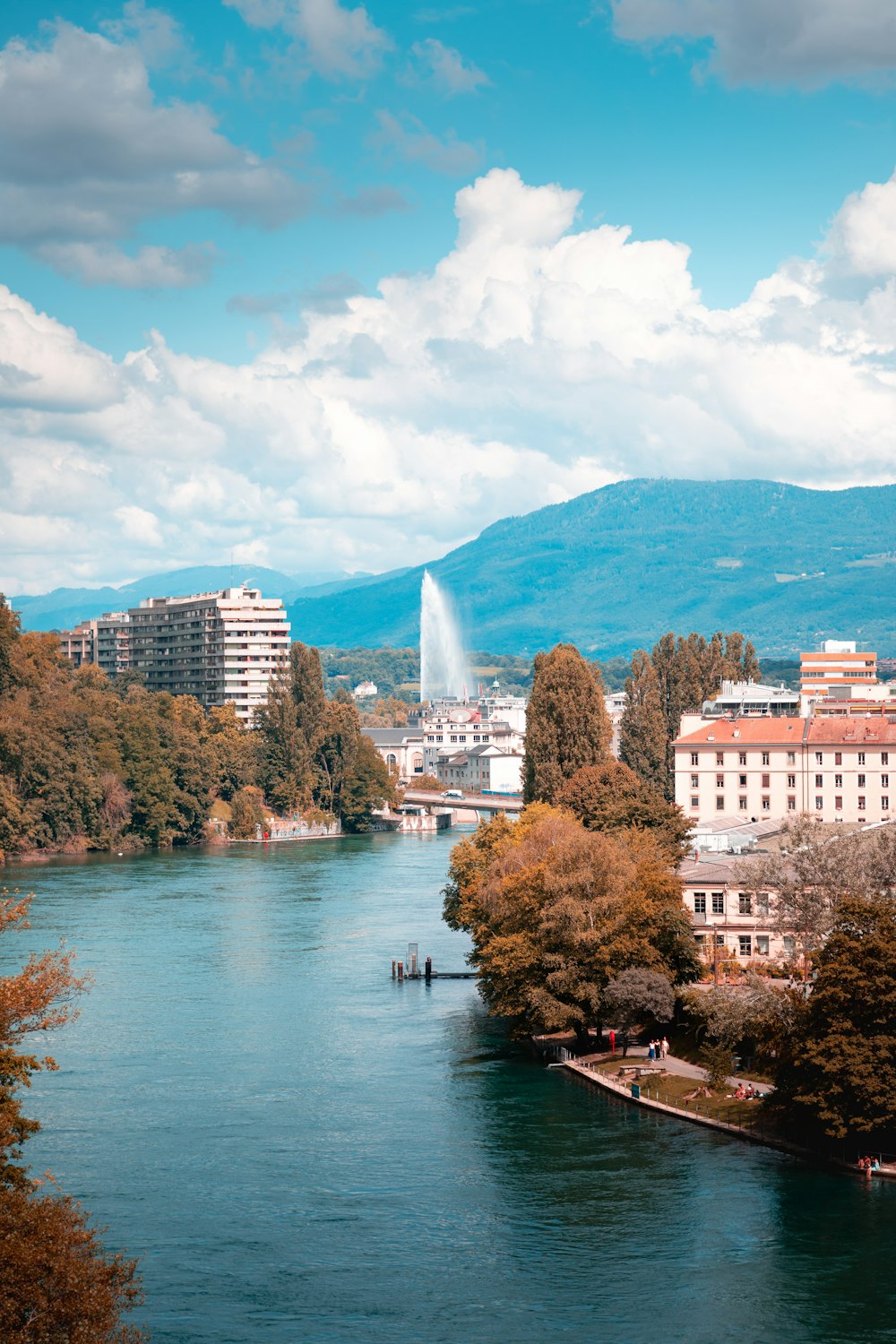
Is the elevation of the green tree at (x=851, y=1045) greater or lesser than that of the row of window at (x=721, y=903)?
lesser

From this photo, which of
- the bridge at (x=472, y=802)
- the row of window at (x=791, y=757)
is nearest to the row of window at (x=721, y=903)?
the row of window at (x=791, y=757)

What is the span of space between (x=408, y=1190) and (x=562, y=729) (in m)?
54.6

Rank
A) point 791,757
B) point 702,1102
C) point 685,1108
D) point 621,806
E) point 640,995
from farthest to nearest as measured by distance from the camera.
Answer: point 791,757
point 621,806
point 640,995
point 702,1102
point 685,1108

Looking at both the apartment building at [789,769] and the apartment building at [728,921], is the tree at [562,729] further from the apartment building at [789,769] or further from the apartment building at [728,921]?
the apartment building at [728,921]

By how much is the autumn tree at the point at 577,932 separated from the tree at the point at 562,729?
30.7m

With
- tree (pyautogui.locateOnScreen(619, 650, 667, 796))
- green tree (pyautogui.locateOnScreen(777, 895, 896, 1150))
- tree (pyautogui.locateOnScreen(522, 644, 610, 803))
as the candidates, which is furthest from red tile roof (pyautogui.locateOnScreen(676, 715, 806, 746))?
green tree (pyautogui.locateOnScreen(777, 895, 896, 1150))

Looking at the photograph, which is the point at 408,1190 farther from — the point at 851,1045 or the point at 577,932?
the point at 577,932

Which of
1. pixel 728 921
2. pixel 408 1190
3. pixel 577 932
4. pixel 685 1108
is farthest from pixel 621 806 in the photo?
pixel 408 1190

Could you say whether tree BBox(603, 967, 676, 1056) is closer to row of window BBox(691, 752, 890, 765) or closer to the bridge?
row of window BBox(691, 752, 890, 765)

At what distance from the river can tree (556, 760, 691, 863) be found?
1083 centimetres

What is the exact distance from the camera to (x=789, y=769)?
96562 mm

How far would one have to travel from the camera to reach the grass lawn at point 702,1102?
51156mm

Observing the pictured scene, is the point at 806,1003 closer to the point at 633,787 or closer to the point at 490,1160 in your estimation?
the point at 490,1160

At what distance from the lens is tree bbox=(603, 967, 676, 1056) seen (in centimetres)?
5809
